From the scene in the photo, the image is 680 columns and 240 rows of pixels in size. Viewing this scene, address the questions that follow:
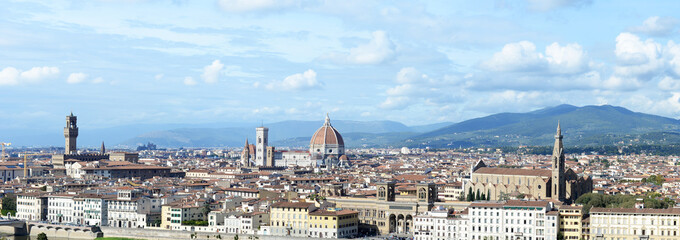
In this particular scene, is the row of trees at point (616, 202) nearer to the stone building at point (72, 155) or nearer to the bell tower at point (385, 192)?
the bell tower at point (385, 192)

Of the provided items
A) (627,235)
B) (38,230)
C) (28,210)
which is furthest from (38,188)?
(627,235)

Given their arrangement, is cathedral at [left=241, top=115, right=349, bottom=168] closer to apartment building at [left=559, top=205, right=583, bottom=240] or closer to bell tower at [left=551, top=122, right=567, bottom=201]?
bell tower at [left=551, top=122, right=567, bottom=201]

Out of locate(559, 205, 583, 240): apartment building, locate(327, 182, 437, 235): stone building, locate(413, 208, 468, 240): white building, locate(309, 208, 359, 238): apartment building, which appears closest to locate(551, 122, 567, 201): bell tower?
locate(327, 182, 437, 235): stone building

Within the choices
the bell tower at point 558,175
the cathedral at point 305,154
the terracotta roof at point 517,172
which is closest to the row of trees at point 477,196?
the terracotta roof at point 517,172

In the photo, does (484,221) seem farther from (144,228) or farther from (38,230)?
(38,230)

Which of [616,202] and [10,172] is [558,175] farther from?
[10,172]

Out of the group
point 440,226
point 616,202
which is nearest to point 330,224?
point 440,226
